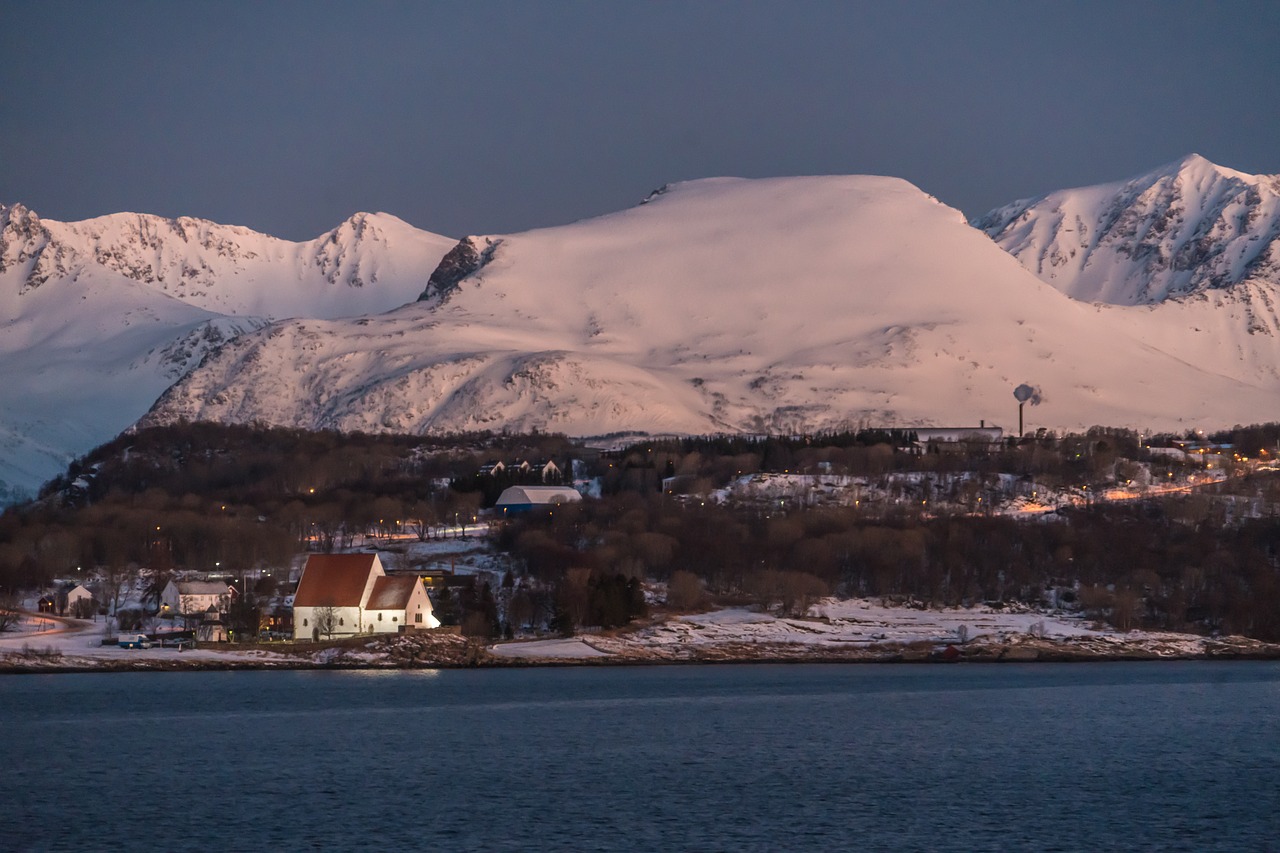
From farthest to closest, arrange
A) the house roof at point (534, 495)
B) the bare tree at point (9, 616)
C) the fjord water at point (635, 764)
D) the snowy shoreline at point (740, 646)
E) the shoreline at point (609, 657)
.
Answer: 1. the house roof at point (534, 495)
2. the bare tree at point (9, 616)
3. the snowy shoreline at point (740, 646)
4. the shoreline at point (609, 657)
5. the fjord water at point (635, 764)

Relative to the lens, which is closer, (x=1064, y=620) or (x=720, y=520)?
(x=1064, y=620)

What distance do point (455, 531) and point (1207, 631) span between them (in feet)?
209

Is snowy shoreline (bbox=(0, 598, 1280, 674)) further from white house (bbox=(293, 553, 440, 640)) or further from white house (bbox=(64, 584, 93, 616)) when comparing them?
white house (bbox=(64, 584, 93, 616))

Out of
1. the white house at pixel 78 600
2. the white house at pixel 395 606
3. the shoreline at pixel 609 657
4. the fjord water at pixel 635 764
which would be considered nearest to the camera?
the fjord water at pixel 635 764

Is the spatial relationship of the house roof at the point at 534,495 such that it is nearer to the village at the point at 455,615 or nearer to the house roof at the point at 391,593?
the village at the point at 455,615

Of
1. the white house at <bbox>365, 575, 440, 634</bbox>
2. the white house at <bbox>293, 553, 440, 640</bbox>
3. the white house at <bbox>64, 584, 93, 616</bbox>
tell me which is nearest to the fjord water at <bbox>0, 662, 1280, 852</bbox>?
the white house at <bbox>293, 553, 440, 640</bbox>

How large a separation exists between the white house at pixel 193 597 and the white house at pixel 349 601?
1073 cm

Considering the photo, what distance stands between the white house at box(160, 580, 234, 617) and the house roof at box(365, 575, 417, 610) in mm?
11980

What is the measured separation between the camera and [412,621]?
313ft

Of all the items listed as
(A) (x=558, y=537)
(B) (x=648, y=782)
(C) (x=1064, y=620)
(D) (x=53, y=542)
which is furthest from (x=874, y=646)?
(D) (x=53, y=542)

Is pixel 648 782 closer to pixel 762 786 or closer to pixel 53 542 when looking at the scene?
pixel 762 786

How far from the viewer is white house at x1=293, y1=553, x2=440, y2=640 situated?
94.1m

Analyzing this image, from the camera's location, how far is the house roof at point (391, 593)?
311ft

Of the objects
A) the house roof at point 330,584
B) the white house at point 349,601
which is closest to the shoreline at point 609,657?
the white house at point 349,601
